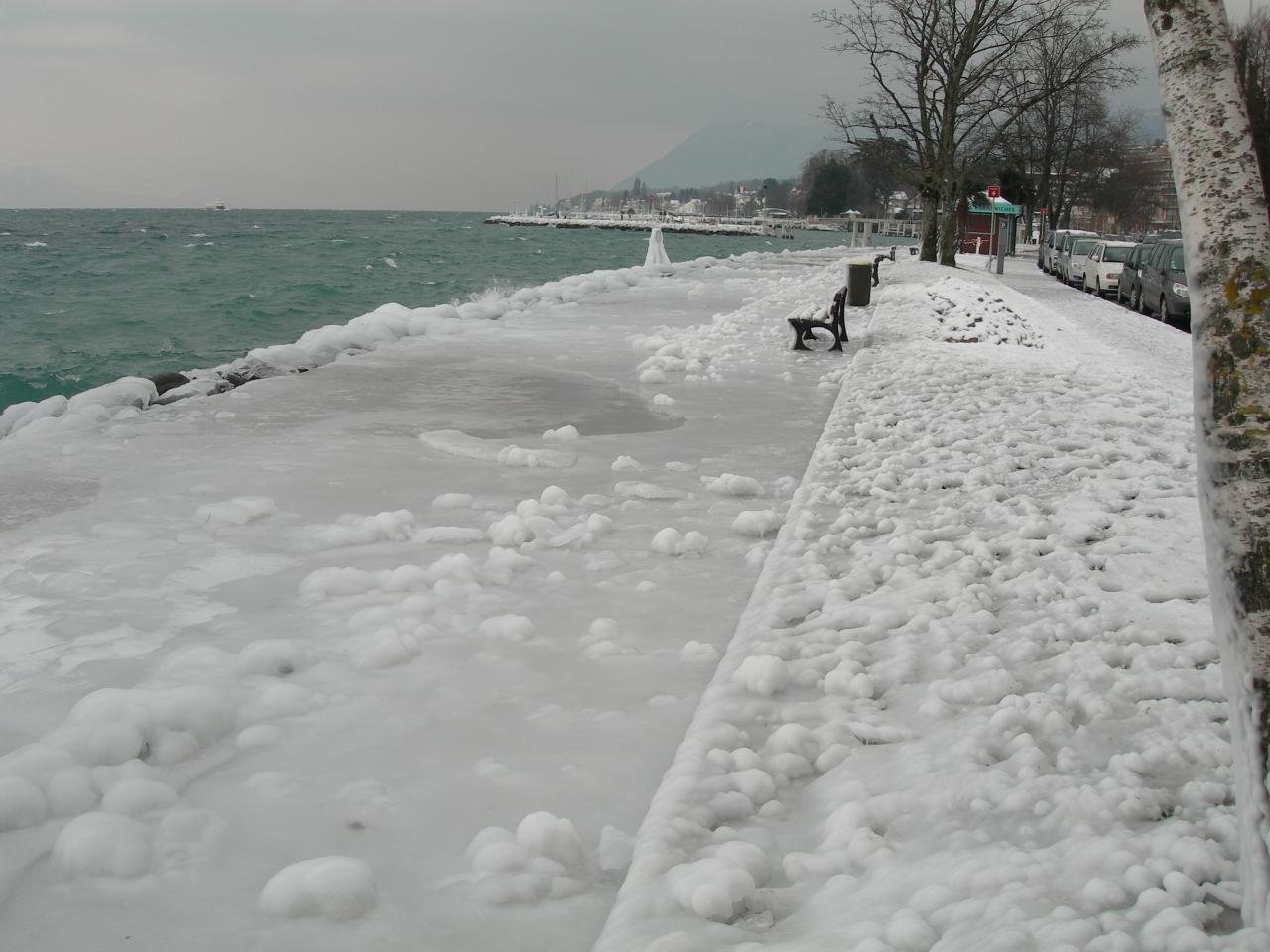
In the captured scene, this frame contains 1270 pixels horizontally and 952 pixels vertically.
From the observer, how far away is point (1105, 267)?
85.1 feet

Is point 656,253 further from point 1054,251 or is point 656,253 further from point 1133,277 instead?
A: point 1054,251

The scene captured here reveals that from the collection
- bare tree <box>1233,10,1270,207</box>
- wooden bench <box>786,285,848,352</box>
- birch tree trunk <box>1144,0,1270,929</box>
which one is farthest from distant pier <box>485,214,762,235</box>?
birch tree trunk <box>1144,0,1270,929</box>

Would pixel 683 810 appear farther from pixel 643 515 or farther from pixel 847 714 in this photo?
pixel 643 515

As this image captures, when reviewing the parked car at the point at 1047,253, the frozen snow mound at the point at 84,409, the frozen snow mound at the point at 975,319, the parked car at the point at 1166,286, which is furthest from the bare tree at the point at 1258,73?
the frozen snow mound at the point at 84,409

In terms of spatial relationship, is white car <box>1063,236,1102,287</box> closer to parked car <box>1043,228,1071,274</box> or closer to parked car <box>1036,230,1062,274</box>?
parked car <box>1043,228,1071,274</box>

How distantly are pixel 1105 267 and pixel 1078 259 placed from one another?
4.14 metres

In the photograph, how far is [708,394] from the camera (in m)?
9.41

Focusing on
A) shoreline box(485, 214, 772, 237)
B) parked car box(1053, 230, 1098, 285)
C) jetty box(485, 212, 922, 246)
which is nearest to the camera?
parked car box(1053, 230, 1098, 285)

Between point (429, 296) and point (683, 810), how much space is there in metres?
30.7

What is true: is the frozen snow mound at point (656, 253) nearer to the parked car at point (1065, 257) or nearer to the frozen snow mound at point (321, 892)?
the parked car at point (1065, 257)

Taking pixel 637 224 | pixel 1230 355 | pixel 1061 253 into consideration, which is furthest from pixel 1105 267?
pixel 637 224

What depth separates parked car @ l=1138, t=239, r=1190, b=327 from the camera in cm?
1816

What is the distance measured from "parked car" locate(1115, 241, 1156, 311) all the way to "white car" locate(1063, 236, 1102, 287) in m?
5.37

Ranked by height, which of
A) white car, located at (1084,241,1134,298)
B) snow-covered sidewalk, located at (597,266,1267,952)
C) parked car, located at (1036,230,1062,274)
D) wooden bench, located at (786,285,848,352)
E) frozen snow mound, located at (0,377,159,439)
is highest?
parked car, located at (1036,230,1062,274)
